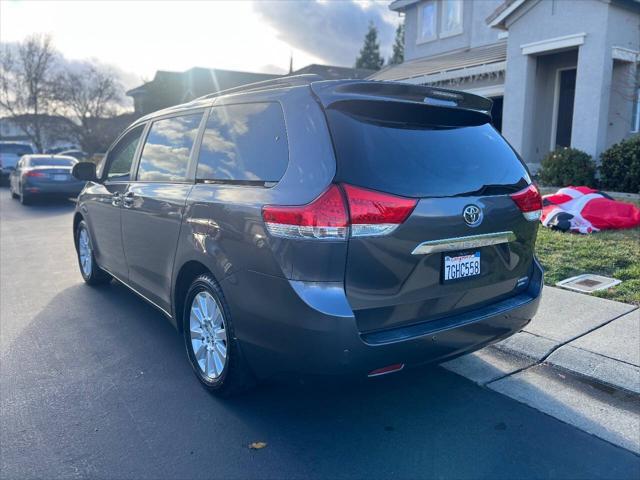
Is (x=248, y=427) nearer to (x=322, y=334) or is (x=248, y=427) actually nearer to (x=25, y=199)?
(x=322, y=334)

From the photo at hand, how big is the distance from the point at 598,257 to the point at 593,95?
7173 millimetres

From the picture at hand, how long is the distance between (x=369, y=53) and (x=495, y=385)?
65.7m

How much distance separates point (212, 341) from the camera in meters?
3.53

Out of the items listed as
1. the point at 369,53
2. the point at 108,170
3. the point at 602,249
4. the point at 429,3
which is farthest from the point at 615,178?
the point at 369,53

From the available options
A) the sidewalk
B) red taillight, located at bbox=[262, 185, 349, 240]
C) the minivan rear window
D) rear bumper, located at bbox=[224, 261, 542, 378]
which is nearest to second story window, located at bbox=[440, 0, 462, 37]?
the sidewalk

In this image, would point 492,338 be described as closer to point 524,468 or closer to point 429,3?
point 524,468

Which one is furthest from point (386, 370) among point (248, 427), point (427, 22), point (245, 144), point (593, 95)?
point (427, 22)

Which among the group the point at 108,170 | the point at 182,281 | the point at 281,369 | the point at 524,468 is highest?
the point at 108,170

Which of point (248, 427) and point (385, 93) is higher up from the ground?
point (385, 93)

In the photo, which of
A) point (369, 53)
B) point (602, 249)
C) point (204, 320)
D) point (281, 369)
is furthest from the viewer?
point (369, 53)

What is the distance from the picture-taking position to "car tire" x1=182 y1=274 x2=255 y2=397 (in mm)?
3252

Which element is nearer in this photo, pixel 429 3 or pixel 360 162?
pixel 360 162

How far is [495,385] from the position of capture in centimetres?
373

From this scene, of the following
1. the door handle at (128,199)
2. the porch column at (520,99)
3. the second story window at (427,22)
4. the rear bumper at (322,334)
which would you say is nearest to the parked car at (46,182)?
the door handle at (128,199)
